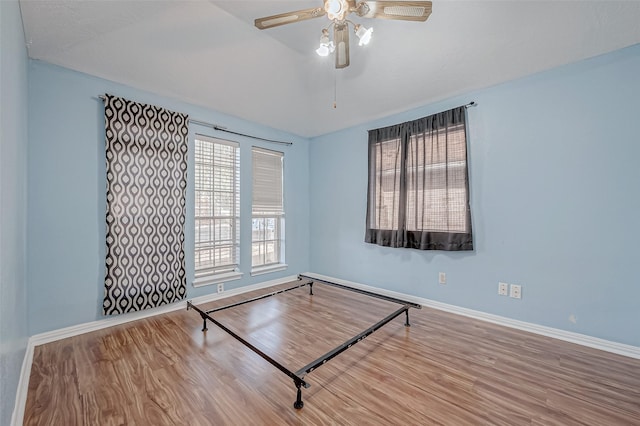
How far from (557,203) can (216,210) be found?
4.02 meters

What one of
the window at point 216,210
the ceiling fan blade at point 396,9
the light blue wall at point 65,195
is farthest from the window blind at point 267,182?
the ceiling fan blade at point 396,9

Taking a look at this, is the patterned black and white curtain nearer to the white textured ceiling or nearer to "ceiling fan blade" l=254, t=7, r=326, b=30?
the white textured ceiling

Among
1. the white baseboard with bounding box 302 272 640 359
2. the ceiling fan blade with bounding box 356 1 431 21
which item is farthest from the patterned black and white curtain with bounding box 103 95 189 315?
the white baseboard with bounding box 302 272 640 359

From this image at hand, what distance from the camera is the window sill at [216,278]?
3.43 metres

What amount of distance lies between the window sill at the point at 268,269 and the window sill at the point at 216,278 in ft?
0.83

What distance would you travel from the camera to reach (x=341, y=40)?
5.89 feet

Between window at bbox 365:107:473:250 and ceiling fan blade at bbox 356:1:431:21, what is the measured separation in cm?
189

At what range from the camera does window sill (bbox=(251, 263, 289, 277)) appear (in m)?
4.09

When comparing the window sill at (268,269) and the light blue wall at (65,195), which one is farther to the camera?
the window sill at (268,269)

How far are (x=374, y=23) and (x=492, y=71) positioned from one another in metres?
1.43

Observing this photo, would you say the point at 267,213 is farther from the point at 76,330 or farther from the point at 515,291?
the point at 515,291

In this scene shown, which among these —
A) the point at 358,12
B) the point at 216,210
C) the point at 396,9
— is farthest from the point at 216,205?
the point at 396,9

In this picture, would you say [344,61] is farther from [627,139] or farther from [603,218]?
[603,218]

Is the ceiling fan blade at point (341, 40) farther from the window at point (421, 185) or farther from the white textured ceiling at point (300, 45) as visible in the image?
the window at point (421, 185)
